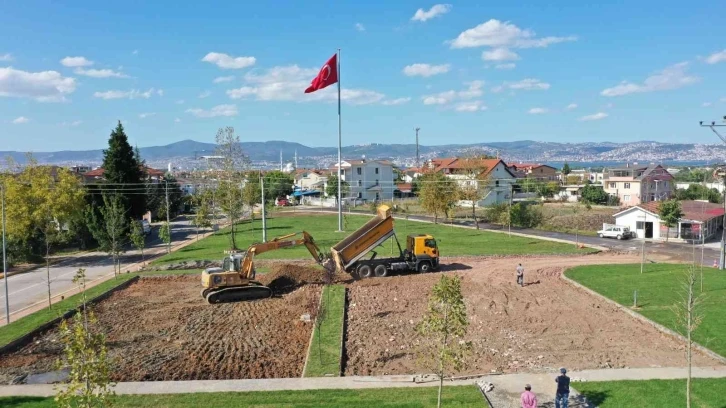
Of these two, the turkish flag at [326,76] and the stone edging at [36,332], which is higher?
the turkish flag at [326,76]

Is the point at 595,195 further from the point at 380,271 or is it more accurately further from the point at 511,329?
the point at 511,329

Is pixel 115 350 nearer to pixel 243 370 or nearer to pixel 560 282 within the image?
pixel 243 370

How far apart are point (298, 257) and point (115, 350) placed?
19.0 meters

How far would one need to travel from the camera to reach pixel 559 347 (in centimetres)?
1808

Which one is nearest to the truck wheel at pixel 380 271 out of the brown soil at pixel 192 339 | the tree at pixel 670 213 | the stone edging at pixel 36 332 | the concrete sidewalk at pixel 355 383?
the brown soil at pixel 192 339

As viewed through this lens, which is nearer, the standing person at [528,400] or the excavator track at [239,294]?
the standing person at [528,400]

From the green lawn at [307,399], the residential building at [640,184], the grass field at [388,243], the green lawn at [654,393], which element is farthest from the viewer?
the residential building at [640,184]

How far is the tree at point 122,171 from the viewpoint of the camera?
1994 inches

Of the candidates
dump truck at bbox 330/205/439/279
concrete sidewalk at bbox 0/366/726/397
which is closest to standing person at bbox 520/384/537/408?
concrete sidewalk at bbox 0/366/726/397

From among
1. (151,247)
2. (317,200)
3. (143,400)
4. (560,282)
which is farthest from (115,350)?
(317,200)

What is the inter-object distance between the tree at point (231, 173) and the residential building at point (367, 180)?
45.3 metres

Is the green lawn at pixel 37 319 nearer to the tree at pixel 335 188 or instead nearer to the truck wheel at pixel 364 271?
the truck wheel at pixel 364 271

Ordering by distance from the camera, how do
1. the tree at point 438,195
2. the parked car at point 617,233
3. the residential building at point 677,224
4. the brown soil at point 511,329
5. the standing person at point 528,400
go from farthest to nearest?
the tree at point 438,195 < the parked car at point 617,233 < the residential building at point 677,224 < the brown soil at point 511,329 < the standing person at point 528,400

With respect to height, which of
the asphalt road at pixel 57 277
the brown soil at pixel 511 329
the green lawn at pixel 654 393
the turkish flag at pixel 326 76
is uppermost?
the turkish flag at pixel 326 76
